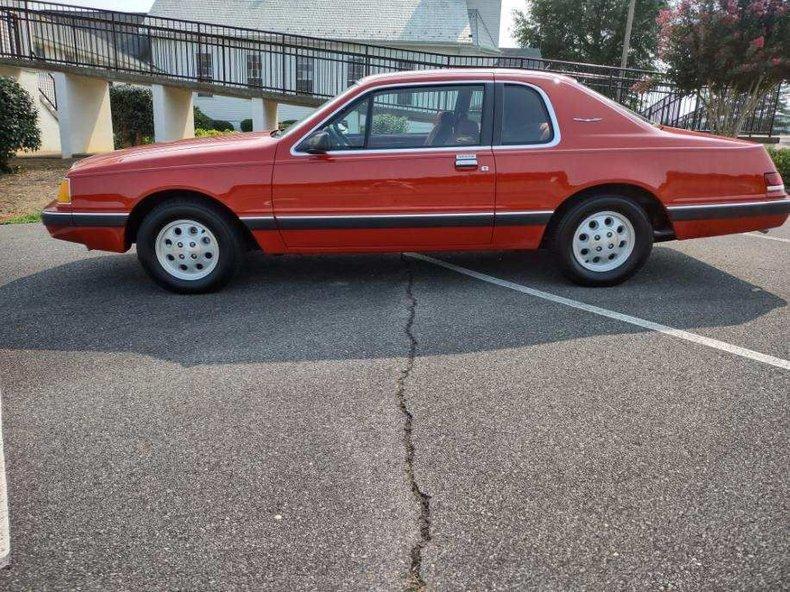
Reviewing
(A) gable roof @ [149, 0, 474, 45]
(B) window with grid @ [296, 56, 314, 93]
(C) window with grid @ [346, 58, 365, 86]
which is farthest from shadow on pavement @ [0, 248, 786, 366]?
(A) gable roof @ [149, 0, 474, 45]

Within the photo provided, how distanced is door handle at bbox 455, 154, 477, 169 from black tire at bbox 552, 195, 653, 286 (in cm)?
85

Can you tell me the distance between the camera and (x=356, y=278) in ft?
19.1

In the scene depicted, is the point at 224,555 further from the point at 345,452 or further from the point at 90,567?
the point at 345,452

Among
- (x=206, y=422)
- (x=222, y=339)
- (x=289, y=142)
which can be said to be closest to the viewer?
(x=206, y=422)

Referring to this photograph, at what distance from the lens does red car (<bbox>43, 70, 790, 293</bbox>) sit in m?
5.11

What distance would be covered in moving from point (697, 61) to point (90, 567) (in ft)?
43.4

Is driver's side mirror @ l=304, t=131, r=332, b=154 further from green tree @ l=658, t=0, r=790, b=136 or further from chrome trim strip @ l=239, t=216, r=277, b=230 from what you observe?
green tree @ l=658, t=0, r=790, b=136

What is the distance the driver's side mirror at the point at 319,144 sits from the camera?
16.5 feet

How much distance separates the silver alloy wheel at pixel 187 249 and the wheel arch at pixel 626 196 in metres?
2.64

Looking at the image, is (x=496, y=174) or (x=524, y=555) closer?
(x=524, y=555)

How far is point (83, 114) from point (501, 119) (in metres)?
13.2

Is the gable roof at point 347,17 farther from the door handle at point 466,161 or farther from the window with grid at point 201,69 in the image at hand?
the door handle at point 466,161

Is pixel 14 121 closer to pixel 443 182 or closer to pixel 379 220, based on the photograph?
pixel 379 220

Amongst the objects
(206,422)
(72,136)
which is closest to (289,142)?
(206,422)
